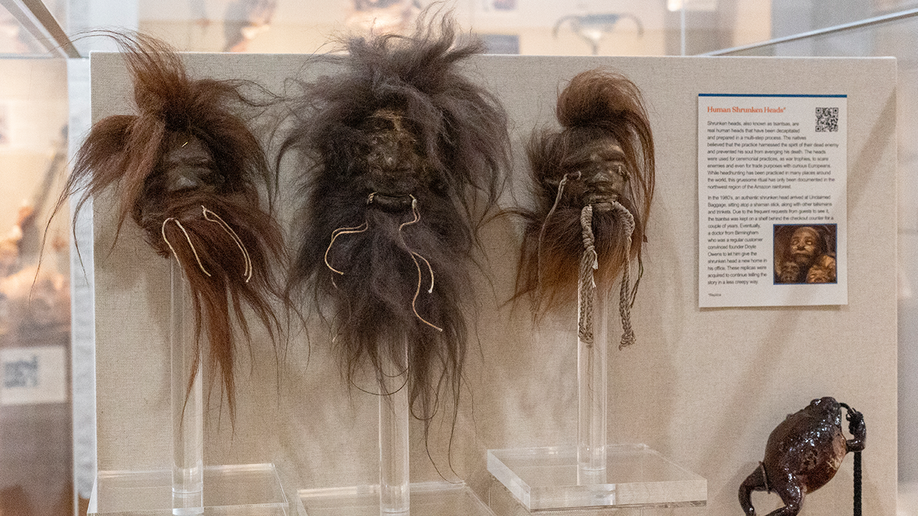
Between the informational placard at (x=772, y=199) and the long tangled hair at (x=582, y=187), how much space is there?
0.16 metres

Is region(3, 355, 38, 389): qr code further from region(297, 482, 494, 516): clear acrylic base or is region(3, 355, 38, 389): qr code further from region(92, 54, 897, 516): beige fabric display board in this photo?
region(297, 482, 494, 516): clear acrylic base

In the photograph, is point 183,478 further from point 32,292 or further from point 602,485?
point 602,485

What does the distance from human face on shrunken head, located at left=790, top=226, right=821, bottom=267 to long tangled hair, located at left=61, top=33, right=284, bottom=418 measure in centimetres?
85

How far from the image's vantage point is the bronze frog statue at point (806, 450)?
3.97 ft

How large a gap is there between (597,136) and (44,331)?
927 millimetres

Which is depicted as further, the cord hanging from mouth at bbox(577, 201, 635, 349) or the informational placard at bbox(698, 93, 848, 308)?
the informational placard at bbox(698, 93, 848, 308)

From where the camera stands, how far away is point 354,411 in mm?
1265

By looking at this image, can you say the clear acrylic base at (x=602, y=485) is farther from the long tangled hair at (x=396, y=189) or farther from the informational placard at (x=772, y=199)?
the informational placard at (x=772, y=199)

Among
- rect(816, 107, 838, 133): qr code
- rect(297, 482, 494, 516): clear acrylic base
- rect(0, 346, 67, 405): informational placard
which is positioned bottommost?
rect(297, 482, 494, 516): clear acrylic base

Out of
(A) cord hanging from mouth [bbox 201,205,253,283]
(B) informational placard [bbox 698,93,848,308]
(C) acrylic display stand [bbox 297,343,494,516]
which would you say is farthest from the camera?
(B) informational placard [bbox 698,93,848,308]

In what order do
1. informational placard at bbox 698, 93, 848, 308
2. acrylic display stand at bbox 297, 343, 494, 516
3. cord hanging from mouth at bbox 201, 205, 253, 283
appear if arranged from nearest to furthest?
cord hanging from mouth at bbox 201, 205, 253, 283, acrylic display stand at bbox 297, 343, 494, 516, informational placard at bbox 698, 93, 848, 308

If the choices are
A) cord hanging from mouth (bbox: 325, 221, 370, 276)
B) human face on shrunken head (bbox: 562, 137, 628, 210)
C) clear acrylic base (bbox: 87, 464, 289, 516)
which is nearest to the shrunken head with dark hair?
human face on shrunken head (bbox: 562, 137, 628, 210)

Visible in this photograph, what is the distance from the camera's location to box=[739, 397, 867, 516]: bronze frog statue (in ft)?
3.97

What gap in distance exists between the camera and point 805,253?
1.35 meters
